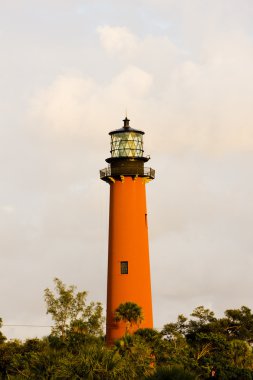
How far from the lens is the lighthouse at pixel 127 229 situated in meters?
75.3

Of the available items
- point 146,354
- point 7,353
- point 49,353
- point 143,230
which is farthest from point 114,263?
point 49,353

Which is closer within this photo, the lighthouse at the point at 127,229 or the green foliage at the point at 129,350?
the green foliage at the point at 129,350

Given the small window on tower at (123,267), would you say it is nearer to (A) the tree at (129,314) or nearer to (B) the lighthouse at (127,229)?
(B) the lighthouse at (127,229)

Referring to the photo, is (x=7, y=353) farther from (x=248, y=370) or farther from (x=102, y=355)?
(x=102, y=355)

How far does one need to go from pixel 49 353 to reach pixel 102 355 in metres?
3.36

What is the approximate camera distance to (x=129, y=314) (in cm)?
7375

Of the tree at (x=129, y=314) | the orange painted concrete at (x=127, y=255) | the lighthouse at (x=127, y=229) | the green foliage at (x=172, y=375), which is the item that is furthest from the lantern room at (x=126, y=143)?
the green foliage at (x=172, y=375)

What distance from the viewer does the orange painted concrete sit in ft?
247

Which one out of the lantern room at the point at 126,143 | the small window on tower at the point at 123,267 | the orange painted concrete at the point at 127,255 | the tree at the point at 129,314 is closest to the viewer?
the tree at the point at 129,314

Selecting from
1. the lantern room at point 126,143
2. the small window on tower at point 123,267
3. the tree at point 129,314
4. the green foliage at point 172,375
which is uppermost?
the lantern room at point 126,143

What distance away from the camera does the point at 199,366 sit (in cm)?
6375

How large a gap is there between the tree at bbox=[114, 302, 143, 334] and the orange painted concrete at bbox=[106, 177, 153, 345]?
698mm

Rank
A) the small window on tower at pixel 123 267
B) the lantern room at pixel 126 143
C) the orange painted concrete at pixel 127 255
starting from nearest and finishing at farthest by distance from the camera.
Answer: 1. the orange painted concrete at pixel 127 255
2. the small window on tower at pixel 123 267
3. the lantern room at pixel 126 143

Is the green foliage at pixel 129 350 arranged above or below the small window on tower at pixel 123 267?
below
